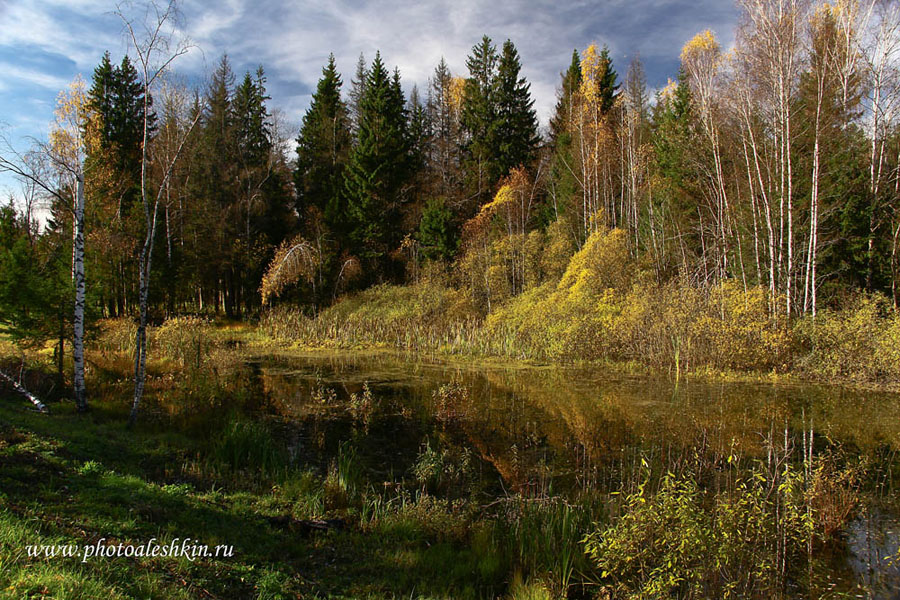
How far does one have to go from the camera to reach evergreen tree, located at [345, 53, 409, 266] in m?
33.3

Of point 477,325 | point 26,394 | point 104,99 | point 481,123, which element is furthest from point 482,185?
point 26,394

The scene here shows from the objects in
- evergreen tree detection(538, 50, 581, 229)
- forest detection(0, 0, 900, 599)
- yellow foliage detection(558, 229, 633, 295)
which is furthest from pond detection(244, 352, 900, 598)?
evergreen tree detection(538, 50, 581, 229)

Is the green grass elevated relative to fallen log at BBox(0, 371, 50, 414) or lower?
lower

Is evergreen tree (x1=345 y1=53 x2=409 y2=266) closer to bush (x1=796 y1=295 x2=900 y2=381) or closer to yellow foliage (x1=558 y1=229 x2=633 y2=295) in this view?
yellow foliage (x1=558 y1=229 x2=633 y2=295)

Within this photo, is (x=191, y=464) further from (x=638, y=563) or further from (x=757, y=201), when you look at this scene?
(x=757, y=201)

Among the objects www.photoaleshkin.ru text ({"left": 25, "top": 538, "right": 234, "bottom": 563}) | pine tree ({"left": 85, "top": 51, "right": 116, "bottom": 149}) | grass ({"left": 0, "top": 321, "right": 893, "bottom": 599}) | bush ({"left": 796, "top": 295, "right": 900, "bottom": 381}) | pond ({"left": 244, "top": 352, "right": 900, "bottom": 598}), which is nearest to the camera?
www.photoaleshkin.ru text ({"left": 25, "top": 538, "right": 234, "bottom": 563})

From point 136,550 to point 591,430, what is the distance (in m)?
7.75

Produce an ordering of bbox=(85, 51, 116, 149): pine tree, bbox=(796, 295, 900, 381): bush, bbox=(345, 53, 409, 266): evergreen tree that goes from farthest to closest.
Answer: bbox=(345, 53, 409, 266): evergreen tree → bbox=(85, 51, 116, 149): pine tree → bbox=(796, 295, 900, 381): bush

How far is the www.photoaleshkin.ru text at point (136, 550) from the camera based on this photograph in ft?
10.2

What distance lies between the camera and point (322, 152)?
35.9 meters

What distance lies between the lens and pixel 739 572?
3898mm

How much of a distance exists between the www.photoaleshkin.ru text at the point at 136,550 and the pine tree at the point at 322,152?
31.8m

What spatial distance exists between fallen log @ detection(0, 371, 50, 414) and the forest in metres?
0.07

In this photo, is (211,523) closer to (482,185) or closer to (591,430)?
(591,430)
